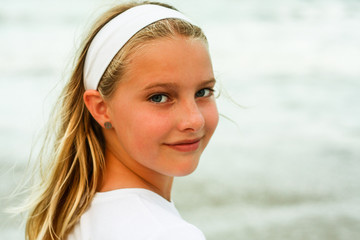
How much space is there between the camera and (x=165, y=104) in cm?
150

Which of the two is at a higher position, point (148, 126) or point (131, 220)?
point (148, 126)

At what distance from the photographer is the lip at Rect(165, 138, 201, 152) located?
1.55 metres

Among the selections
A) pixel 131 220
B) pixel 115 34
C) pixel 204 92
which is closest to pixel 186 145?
pixel 204 92

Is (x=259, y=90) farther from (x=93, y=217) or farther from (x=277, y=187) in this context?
(x=93, y=217)

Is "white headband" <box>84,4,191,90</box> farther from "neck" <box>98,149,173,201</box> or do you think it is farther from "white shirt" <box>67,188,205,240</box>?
"white shirt" <box>67,188,205,240</box>

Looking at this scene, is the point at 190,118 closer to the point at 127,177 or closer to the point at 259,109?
the point at 127,177

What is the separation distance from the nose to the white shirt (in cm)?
23

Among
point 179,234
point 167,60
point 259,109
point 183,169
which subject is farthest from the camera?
point 259,109

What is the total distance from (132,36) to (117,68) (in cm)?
11

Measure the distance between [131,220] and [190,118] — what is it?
0.36 metres

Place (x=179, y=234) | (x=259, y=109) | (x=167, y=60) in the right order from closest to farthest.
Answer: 1. (x=179, y=234)
2. (x=167, y=60)
3. (x=259, y=109)

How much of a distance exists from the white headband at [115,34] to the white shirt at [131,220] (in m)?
Result: 0.40

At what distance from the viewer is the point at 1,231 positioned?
3934 millimetres

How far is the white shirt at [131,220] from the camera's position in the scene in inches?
51.4
